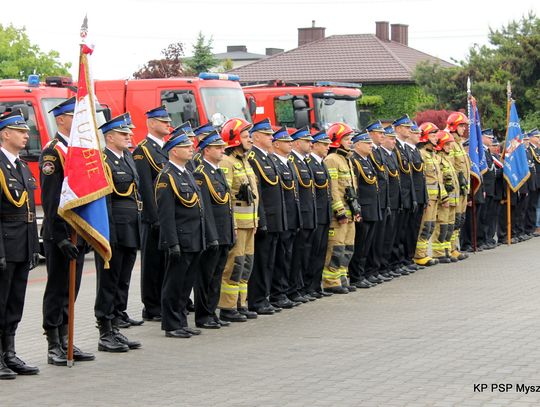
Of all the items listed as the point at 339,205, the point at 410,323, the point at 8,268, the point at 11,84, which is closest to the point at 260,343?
the point at 410,323

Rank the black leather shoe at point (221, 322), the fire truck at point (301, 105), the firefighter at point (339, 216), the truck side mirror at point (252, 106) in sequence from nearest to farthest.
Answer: the black leather shoe at point (221, 322) → the firefighter at point (339, 216) → the truck side mirror at point (252, 106) → the fire truck at point (301, 105)

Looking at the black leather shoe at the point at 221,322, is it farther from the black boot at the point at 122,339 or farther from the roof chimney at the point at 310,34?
the roof chimney at the point at 310,34

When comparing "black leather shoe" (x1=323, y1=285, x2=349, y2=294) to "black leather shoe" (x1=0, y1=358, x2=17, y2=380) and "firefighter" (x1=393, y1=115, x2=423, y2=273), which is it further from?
"black leather shoe" (x1=0, y1=358, x2=17, y2=380)

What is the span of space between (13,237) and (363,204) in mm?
7053

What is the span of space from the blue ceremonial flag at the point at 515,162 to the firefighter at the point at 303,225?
8.39m

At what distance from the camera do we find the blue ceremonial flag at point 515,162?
21969 millimetres

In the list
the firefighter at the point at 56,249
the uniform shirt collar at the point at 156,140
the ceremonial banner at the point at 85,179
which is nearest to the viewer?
the ceremonial banner at the point at 85,179

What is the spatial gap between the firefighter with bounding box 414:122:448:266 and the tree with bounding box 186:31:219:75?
37.9m

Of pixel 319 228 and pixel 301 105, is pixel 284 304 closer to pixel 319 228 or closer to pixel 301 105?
pixel 319 228

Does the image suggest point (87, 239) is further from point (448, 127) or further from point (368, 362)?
point (448, 127)

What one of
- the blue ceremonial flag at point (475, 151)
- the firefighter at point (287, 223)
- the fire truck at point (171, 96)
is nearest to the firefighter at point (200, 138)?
the firefighter at point (287, 223)

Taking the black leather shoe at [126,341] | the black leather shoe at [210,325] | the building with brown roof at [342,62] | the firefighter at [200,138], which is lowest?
the black leather shoe at [210,325]

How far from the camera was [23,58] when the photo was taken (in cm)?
6638

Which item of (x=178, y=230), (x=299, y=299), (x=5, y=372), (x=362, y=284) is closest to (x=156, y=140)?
(x=178, y=230)
